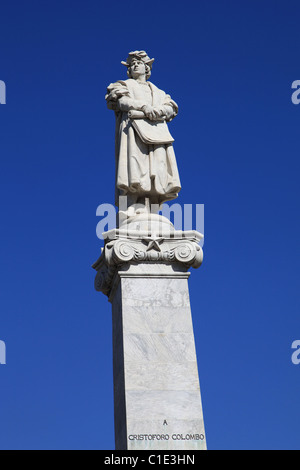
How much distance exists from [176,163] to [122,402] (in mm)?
5668

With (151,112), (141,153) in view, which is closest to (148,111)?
(151,112)

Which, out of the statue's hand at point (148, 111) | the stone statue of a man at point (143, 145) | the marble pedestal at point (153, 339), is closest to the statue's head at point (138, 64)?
the stone statue of a man at point (143, 145)

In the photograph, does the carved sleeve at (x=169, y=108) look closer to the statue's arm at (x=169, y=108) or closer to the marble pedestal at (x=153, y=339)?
the statue's arm at (x=169, y=108)

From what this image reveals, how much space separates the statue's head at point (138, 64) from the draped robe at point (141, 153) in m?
0.61

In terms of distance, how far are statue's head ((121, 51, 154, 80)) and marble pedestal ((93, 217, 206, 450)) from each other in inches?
177

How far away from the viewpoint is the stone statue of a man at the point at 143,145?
656 inches

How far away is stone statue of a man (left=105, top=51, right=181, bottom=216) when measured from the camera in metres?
16.7

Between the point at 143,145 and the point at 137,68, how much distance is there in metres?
2.24

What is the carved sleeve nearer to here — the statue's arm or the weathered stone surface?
the statue's arm

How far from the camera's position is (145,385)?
14.2 metres

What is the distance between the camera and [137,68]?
18047mm

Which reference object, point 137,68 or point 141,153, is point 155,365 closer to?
point 141,153

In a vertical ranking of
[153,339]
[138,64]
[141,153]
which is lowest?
[153,339]

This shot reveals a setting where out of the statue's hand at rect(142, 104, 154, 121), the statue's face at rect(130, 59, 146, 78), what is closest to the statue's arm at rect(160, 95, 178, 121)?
the statue's hand at rect(142, 104, 154, 121)
